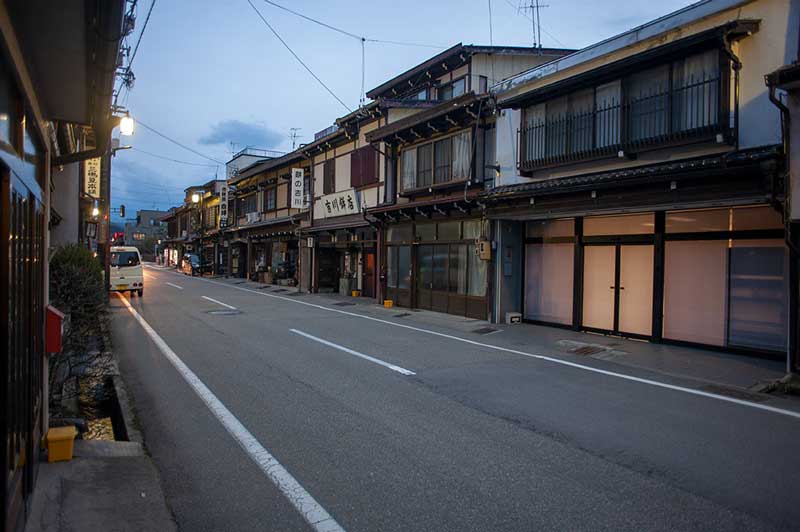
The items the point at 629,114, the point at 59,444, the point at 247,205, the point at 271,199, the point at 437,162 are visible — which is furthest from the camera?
the point at 247,205

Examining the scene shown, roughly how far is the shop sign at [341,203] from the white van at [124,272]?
31.4 ft

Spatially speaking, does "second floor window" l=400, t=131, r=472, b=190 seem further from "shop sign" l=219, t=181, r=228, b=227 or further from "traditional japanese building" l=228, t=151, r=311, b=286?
"shop sign" l=219, t=181, r=228, b=227

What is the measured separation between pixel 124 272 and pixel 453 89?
1710 centimetres

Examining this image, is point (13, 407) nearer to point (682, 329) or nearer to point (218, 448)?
point (218, 448)

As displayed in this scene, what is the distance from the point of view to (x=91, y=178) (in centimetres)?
2006

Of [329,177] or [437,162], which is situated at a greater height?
[329,177]

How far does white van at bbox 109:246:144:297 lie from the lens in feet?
77.0

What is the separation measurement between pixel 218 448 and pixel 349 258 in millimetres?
21656

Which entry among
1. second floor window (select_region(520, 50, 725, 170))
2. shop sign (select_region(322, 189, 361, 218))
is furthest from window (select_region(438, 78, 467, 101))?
second floor window (select_region(520, 50, 725, 170))

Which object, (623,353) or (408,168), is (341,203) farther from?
(623,353)

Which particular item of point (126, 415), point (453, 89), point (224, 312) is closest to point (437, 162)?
point (453, 89)

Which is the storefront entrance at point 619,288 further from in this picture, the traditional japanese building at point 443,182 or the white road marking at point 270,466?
the white road marking at point 270,466

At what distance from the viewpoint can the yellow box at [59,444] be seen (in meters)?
4.60

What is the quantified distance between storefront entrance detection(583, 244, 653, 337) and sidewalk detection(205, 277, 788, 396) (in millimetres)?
435
